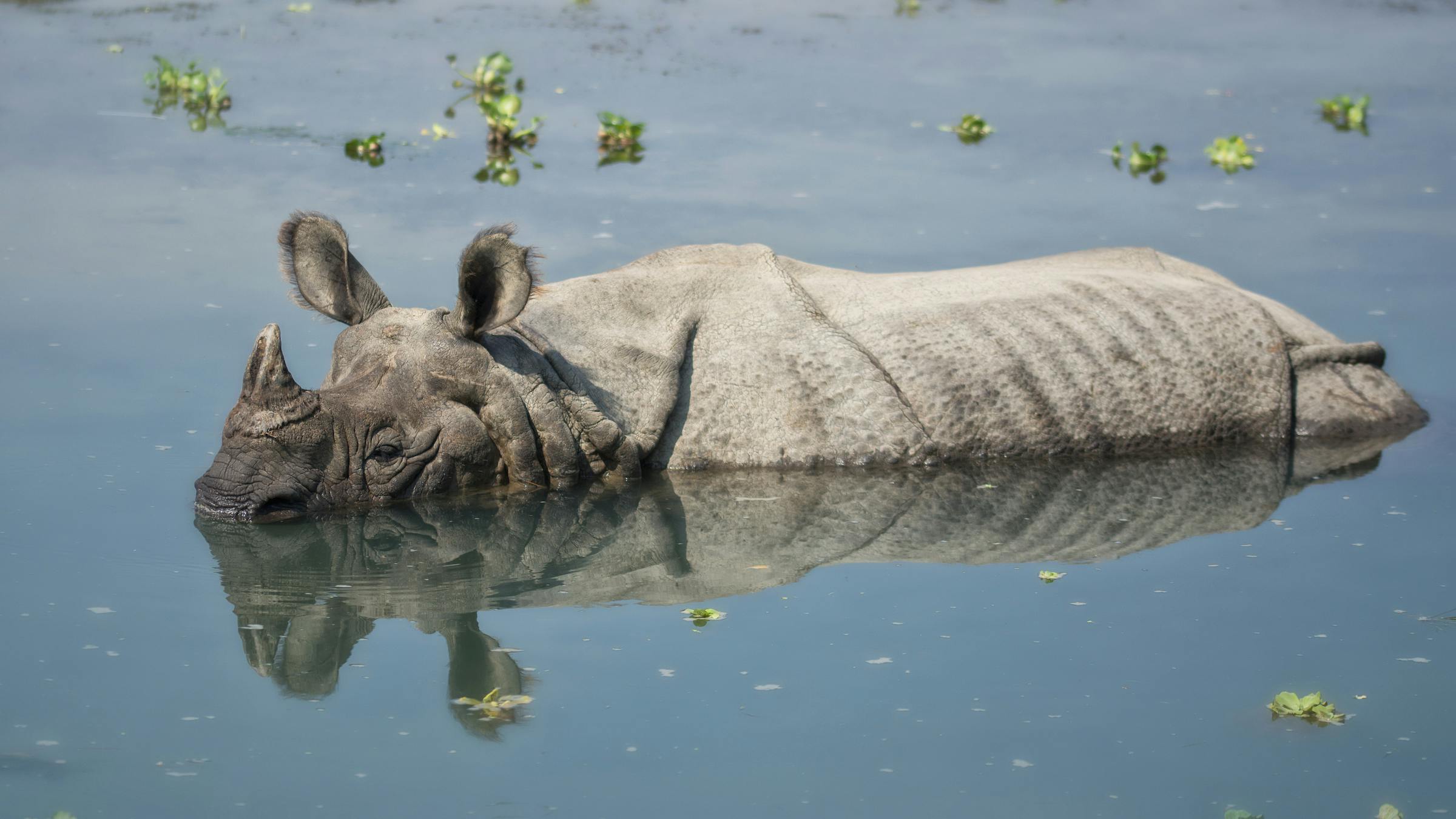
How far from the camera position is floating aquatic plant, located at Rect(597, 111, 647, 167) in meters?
15.1

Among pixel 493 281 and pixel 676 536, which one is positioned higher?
pixel 493 281

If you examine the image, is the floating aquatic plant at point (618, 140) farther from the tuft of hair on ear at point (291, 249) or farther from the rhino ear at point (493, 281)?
the rhino ear at point (493, 281)

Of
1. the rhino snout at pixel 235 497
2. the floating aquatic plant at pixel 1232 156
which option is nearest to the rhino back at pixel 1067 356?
the rhino snout at pixel 235 497

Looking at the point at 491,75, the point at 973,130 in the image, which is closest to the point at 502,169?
the point at 491,75

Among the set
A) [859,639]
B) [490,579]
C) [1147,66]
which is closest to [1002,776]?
[859,639]

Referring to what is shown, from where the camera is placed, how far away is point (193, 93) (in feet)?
55.4

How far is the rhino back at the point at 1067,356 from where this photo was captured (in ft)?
26.7

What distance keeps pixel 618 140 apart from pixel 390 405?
844 cm

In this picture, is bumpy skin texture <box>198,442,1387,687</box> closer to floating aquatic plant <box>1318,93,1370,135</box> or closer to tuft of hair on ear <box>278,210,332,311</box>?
tuft of hair on ear <box>278,210,332,311</box>

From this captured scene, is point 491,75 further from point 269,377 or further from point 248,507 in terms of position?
point 248,507

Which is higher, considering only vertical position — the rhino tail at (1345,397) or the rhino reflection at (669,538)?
the rhino tail at (1345,397)

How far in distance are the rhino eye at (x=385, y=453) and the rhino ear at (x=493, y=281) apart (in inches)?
25.5

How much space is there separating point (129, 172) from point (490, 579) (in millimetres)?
9058

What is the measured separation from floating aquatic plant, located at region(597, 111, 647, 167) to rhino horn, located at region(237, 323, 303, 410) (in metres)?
8.38
